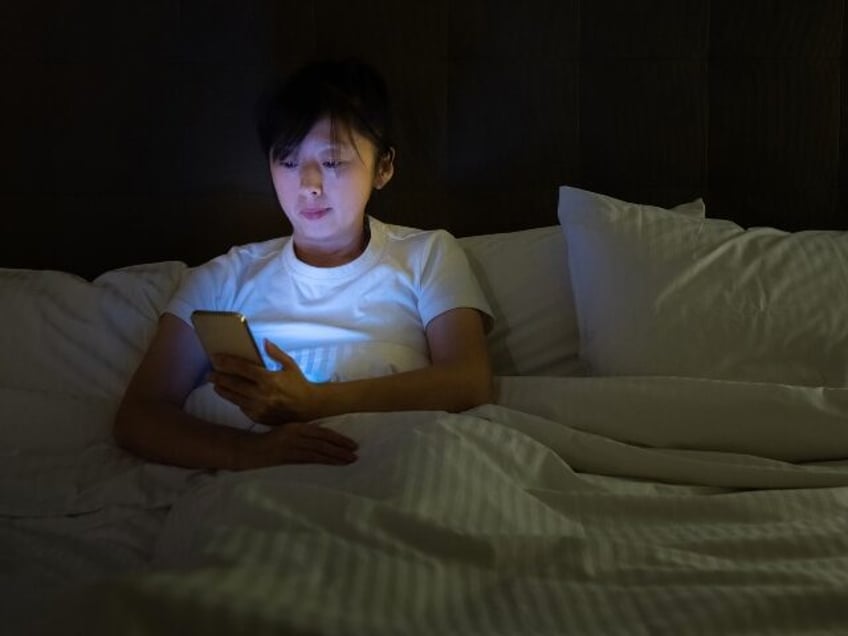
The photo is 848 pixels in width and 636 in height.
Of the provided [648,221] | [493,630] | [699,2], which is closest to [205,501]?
[493,630]

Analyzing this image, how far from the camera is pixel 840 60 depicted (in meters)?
1.77

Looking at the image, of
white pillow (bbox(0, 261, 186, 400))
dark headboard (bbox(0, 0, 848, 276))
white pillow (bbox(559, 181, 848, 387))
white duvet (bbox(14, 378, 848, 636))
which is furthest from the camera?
dark headboard (bbox(0, 0, 848, 276))

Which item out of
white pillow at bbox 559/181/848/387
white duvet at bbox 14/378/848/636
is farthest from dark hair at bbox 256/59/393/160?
white duvet at bbox 14/378/848/636

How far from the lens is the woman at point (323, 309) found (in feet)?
3.91

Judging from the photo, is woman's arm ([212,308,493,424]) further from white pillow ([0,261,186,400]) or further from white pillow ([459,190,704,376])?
white pillow ([0,261,186,400])

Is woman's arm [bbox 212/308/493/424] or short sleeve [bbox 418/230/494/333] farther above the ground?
short sleeve [bbox 418/230/494/333]

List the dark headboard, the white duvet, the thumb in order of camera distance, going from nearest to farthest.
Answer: the white duvet
the thumb
the dark headboard

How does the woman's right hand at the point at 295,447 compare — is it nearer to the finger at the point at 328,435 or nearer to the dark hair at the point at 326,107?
the finger at the point at 328,435

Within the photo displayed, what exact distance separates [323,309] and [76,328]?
17.4 inches

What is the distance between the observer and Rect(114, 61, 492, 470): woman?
3.91 feet

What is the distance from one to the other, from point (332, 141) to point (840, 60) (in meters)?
1.12

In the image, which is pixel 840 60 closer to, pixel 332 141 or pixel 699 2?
pixel 699 2

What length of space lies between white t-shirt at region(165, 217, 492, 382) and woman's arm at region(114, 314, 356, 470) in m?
0.06

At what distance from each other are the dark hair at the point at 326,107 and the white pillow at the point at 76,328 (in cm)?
36
